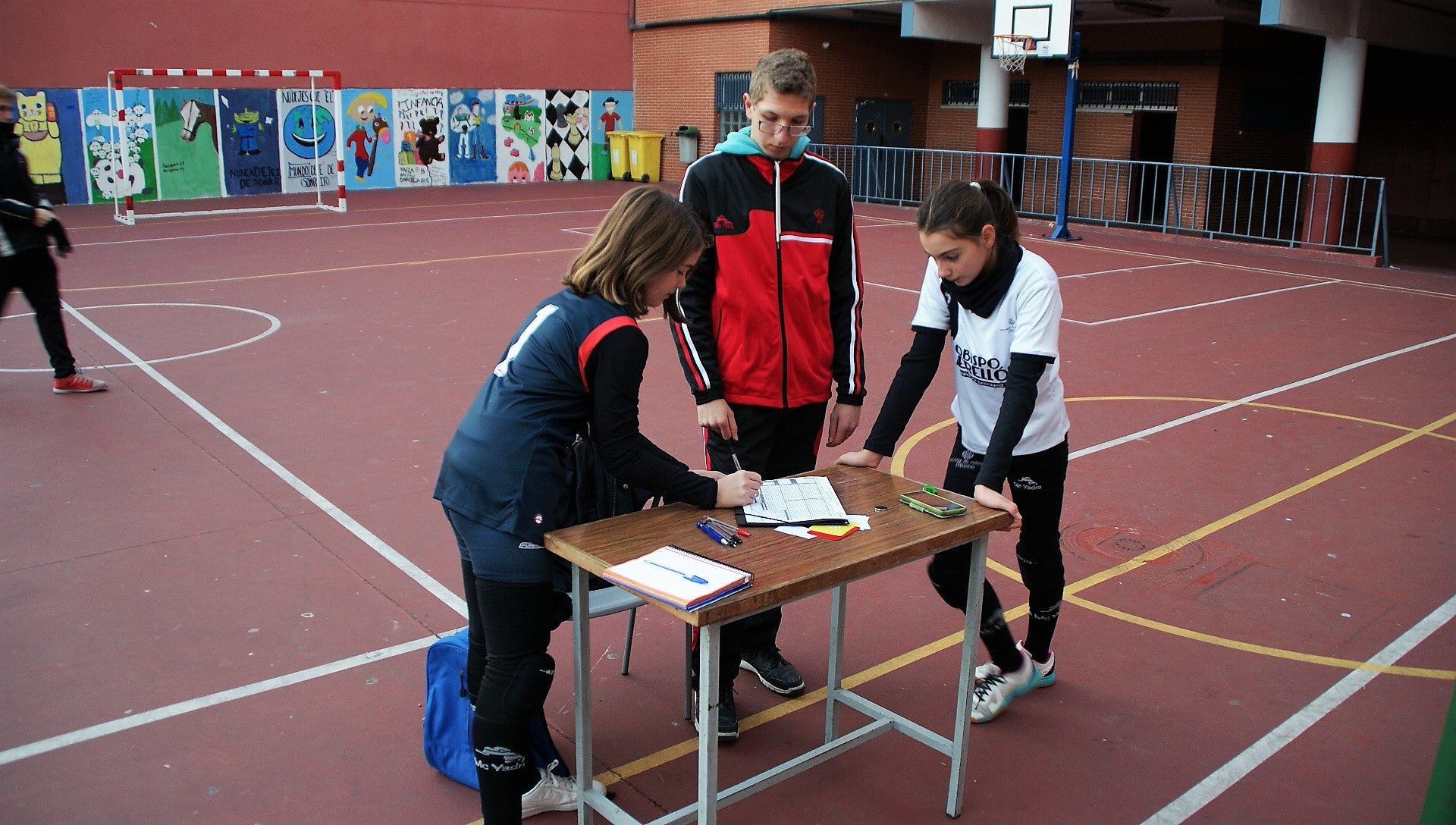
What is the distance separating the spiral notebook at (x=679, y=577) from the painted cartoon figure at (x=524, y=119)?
2392cm

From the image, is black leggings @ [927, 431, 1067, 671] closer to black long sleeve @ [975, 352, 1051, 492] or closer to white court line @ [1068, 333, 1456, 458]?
black long sleeve @ [975, 352, 1051, 492]

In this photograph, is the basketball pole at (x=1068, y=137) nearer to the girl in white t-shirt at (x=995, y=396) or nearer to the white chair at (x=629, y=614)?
the girl in white t-shirt at (x=995, y=396)

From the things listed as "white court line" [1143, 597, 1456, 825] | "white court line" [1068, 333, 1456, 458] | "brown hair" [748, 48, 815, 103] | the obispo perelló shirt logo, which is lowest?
"white court line" [1143, 597, 1456, 825]

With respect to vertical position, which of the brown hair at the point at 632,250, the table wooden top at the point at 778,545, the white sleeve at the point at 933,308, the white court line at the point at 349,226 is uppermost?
the brown hair at the point at 632,250

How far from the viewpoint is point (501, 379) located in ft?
9.68

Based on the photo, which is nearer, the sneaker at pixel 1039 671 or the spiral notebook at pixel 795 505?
the spiral notebook at pixel 795 505

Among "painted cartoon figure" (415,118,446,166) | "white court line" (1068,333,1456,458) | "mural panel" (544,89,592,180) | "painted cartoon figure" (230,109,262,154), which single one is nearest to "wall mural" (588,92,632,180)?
"mural panel" (544,89,592,180)

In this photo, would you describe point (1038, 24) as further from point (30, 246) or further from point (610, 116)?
point (30, 246)

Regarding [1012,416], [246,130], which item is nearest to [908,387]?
[1012,416]

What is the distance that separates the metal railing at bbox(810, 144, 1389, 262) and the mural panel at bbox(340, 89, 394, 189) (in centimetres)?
912

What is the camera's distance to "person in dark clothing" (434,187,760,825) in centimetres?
289

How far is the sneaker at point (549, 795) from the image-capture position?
3381 mm

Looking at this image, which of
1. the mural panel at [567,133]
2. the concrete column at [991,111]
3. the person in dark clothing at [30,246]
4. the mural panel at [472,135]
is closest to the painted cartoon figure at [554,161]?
the mural panel at [567,133]

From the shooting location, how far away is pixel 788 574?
9.14ft
